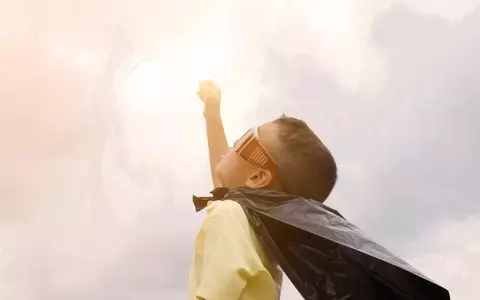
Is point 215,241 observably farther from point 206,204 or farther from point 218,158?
point 218,158

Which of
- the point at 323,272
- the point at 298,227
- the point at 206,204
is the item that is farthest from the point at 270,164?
the point at 323,272

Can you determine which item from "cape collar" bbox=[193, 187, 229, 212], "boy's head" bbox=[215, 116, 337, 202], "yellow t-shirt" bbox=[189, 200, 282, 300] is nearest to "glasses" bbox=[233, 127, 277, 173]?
"boy's head" bbox=[215, 116, 337, 202]

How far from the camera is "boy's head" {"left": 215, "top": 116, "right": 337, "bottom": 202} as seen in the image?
4.79 meters

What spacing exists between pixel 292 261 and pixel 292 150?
3.40 ft

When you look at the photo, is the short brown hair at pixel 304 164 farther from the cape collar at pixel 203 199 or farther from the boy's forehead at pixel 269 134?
the cape collar at pixel 203 199

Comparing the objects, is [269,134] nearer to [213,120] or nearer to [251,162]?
[251,162]

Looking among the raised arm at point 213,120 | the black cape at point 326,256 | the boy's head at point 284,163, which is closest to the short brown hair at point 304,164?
the boy's head at point 284,163

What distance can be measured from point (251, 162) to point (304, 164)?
1.29ft

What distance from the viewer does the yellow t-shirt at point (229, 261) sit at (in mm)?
3686

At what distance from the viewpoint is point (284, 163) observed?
484cm

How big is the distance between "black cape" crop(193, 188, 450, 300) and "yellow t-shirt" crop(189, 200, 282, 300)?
141mm

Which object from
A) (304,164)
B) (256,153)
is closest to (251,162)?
(256,153)

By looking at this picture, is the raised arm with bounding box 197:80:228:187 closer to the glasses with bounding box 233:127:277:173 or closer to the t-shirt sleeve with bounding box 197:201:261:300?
the glasses with bounding box 233:127:277:173

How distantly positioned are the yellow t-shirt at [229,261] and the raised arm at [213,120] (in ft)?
5.23
